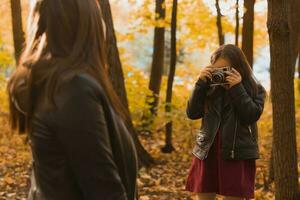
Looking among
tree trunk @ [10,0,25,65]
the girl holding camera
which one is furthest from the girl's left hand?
tree trunk @ [10,0,25,65]

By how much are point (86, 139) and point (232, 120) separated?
272 cm

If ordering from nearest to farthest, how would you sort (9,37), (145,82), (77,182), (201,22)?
(77,182), (145,82), (201,22), (9,37)

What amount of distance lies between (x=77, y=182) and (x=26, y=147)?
907cm

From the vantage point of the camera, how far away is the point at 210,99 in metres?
4.45

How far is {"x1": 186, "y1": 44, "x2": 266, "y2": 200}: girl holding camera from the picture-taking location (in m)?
4.25

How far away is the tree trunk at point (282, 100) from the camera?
450cm

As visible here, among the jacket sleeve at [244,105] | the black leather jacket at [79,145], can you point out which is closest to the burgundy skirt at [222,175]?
the jacket sleeve at [244,105]

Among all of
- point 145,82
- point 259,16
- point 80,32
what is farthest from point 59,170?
point 259,16

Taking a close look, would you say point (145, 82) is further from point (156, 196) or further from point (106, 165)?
point (106, 165)

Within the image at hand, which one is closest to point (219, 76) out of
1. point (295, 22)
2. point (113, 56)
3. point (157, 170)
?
point (295, 22)

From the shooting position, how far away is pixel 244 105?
13.8ft

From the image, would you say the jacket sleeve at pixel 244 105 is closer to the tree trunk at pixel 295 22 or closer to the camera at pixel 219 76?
the camera at pixel 219 76

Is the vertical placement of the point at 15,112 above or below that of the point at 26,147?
above

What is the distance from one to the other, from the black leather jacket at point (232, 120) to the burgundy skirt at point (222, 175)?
0.06 metres
